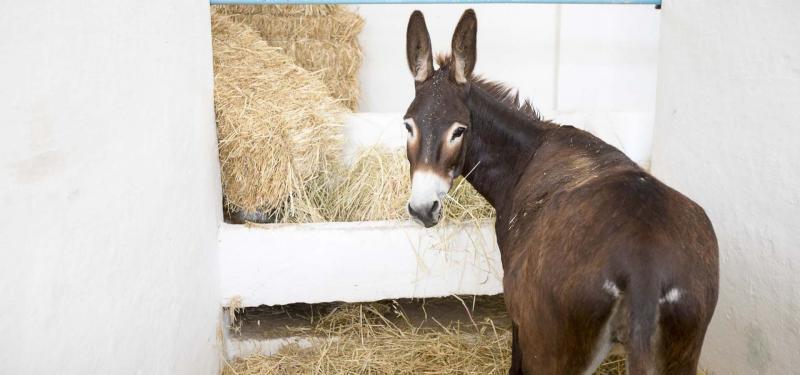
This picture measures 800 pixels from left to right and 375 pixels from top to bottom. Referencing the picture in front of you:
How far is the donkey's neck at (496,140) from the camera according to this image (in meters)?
3.41

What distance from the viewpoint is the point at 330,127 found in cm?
412

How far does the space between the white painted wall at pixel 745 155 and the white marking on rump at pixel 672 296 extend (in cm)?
112

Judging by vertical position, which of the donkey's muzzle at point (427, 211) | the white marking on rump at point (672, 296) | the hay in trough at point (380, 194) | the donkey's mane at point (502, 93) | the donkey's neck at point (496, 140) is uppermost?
the donkey's mane at point (502, 93)

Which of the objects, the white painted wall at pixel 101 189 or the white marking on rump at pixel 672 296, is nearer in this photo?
the white painted wall at pixel 101 189

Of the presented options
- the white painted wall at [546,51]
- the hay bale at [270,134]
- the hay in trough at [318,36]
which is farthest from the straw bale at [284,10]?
the hay bale at [270,134]

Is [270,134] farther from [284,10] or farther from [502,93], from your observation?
[284,10]

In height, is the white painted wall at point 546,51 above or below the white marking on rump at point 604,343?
above

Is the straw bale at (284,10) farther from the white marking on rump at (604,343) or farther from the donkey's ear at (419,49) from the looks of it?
the white marking on rump at (604,343)

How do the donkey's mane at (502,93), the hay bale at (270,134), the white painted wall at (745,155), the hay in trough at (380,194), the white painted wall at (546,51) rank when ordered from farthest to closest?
the white painted wall at (546,51) < the hay in trough at (380,194) < the hay bale at (270,134) < the donkey's mane at (502,93) < the white painted wall at (745,155)

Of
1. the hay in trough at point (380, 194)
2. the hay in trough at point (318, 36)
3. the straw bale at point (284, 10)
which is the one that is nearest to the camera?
the hay in trough at point (380, 194)

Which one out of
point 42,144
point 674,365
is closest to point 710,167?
point 674,365

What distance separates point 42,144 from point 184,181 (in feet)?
4.26

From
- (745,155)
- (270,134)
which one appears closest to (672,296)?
(745,155)

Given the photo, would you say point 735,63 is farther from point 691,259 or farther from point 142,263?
point 142,263
